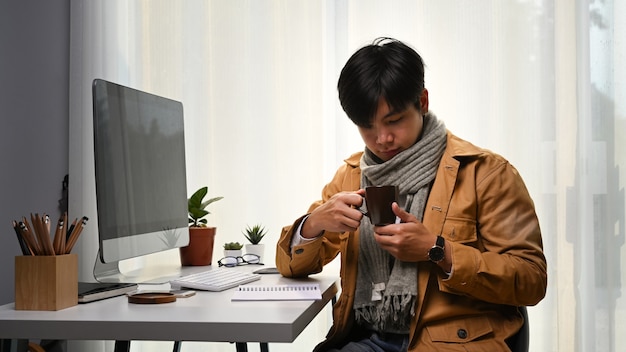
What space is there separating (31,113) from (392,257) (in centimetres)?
165

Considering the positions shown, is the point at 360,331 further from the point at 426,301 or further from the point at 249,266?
the point at 249,266

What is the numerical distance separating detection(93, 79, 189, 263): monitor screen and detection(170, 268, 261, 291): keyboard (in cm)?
16

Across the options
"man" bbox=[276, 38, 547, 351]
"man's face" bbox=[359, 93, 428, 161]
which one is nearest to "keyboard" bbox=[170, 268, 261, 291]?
"man" bbox=[276, 38, 547, 351]

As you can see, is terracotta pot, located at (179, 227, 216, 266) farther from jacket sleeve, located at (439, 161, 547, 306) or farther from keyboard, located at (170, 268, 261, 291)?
jacket sleeve, located at (439, 161, 547, 306)

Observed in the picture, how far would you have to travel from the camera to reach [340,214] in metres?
1.62

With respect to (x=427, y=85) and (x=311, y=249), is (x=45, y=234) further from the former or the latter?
(x=427, y=85)

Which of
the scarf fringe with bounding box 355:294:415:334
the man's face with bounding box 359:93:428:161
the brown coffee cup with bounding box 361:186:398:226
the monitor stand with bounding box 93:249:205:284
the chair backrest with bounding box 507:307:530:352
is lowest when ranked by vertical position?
the chair backrest with bounding box 507:307:530:352

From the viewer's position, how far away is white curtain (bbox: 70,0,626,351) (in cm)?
269

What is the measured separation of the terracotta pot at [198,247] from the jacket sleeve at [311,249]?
0.54m

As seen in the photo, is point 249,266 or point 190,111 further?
point 190,111

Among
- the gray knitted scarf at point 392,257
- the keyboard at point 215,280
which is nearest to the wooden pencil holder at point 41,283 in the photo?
the keyboard at point 215,280

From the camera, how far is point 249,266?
2.36 meters

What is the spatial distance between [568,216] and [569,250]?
13 cm

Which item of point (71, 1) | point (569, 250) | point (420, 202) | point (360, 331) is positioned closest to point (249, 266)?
point (360, 331)
